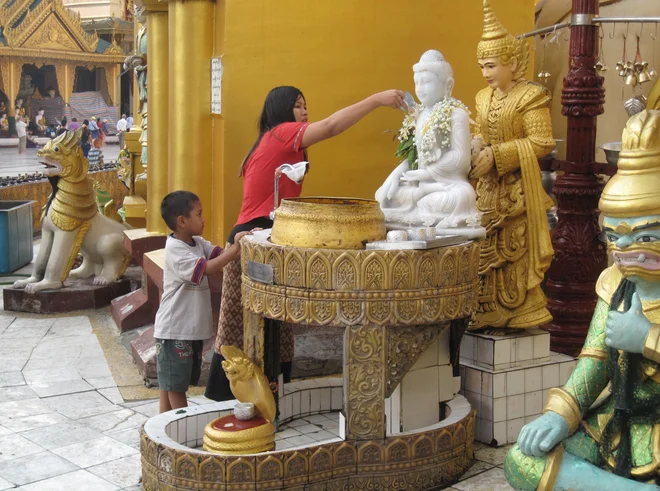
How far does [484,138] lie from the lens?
4.93m

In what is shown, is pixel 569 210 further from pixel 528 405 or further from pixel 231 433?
pixel 231 433

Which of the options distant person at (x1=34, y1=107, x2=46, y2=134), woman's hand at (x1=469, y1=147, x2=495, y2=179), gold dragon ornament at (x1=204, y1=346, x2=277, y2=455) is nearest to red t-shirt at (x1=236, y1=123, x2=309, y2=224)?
woman's hand at (x1=469, y1=147, x2=495, y2=179)

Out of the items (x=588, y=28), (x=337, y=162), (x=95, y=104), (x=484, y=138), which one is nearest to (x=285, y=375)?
(x=484, y=138)

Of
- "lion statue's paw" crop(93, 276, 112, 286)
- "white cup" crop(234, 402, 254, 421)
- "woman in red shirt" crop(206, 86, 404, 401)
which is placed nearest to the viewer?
"white cup" crop(234, 402, 254, 421)

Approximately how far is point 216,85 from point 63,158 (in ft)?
9.16

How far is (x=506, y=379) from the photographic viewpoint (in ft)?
15.1

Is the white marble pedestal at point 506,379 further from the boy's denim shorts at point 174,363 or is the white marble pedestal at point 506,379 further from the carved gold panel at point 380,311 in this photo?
the boy's denim shorts at point 174,363

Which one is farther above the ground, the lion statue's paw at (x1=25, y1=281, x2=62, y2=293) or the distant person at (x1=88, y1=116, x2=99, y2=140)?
the distant person at (x1=88, y1=116, x2=99, y2=140)

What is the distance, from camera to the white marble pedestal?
461cm

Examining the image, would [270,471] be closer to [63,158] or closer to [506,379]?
[506,379]

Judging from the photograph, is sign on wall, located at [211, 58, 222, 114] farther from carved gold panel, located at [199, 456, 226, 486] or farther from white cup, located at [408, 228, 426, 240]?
carved gold panel, located at [199, 456, 226, 486]

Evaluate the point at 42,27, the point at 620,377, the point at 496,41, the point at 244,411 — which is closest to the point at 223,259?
the point at 244,411

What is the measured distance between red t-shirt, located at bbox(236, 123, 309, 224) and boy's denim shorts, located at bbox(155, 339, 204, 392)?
77 centimetres

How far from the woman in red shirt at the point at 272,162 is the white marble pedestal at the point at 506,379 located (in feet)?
3.35
